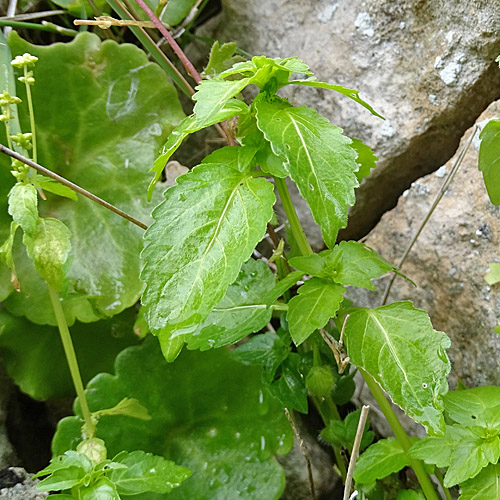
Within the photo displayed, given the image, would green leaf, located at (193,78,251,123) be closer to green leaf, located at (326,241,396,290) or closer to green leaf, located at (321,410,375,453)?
green leaf, located at (326,241,396,290)

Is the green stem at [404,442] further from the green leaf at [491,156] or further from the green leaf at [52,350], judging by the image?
the green leaf at [52,350]

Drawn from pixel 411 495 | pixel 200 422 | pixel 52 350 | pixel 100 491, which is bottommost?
pixel 411 495

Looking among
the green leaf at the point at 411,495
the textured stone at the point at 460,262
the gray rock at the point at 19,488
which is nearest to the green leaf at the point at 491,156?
the textured stone at the point at 460,262

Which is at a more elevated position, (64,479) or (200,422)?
(64,479)

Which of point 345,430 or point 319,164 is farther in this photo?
point 345,430

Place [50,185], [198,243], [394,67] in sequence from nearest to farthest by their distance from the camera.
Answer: [198,243]
[50,185]
[394,67]

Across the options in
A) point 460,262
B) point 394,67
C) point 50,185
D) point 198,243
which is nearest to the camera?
point 198,243

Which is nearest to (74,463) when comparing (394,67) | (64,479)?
(64,479)

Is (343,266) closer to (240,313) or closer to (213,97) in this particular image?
(240,313)
